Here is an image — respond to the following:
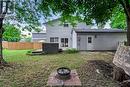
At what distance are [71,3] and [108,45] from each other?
18.6 meters

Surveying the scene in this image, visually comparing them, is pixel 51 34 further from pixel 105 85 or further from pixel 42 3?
pixel 105 85

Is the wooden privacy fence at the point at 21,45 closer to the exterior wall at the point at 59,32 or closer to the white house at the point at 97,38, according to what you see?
the exterior wall at the point at 59,32

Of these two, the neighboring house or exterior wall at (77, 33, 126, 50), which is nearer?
the neighboring house

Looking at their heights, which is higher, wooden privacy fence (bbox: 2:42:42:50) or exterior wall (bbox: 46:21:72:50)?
exterior wall (bbox: 46:21:72:50)

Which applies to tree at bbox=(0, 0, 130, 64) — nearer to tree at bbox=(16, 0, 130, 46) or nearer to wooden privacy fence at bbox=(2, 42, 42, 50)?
tree at bbox=(16, 0, 130, 46)

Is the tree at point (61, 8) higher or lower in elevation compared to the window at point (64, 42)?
higher

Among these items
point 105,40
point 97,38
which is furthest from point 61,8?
point 105,40

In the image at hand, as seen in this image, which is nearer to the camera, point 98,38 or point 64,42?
point 98,38

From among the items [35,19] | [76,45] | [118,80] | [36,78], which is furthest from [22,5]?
[76,45]

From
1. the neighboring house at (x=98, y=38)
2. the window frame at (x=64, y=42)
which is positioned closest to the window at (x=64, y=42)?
the window frame at (x=64, y=42)

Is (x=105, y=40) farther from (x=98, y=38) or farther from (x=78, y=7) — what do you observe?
(x=78, y=7)

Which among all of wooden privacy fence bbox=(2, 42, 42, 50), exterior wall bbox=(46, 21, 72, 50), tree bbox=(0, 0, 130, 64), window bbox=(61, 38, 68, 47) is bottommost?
wooden privacy fence bbox=(2, 42, 42, 50)

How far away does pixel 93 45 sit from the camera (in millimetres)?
34094

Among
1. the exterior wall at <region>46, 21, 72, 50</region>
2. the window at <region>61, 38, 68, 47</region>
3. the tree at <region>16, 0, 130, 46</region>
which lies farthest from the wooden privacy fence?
the tree at <region>16, 0, 130, 46</region>
